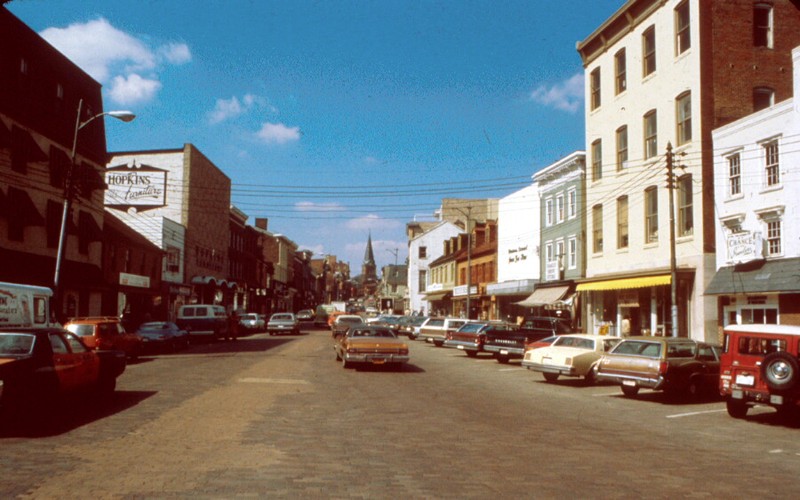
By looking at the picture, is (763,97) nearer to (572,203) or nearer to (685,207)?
(685,207)

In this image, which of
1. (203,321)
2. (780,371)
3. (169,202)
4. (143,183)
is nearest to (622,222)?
(203,321)

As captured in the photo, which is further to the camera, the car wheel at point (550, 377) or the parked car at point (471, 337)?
the parked car at point (471, 337)

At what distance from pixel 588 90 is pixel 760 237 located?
54.6 feet

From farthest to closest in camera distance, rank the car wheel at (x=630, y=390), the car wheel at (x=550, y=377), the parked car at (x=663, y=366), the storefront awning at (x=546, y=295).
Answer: the storefront awning at (x=546, y=295), the car wheel at (x=550, y=377), the car wheel at (x=630, y=390), the parked car at (x=663, y=366)

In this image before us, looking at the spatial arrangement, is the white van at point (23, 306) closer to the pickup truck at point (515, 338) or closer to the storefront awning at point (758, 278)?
the pickup truck at point (515, 338)

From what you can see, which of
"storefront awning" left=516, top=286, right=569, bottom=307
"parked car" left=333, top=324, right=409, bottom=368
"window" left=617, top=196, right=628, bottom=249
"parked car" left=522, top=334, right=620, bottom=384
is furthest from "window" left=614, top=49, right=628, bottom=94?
"parked car" left=333, top=324, right=409, bottom=368

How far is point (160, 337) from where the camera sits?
29.2 m

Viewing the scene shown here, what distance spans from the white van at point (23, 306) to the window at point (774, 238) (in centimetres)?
2379

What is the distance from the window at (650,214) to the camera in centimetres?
3128

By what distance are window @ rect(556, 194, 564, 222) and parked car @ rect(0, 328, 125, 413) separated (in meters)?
32.8

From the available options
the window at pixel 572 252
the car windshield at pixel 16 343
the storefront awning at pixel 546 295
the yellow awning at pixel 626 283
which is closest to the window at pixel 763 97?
the yellow awning at pixel 626 283

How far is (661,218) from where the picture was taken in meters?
30.5

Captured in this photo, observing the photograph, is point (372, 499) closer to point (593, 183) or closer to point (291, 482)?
point (291, 482)

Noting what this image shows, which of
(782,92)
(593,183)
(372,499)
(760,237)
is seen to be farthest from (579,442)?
(593,183)
